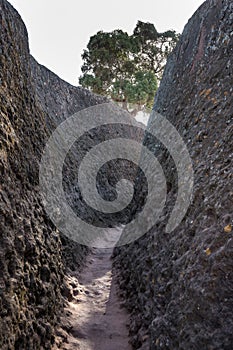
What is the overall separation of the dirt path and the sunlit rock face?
0.27 meters

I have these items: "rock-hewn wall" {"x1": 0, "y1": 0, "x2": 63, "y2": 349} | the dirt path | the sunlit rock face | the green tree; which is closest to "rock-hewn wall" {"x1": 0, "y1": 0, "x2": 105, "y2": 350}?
"rock-hewn wall" {"x1": 0, "y1": 0, "x2": 63, "y2": 349}

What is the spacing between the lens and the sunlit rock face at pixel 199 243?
325 centimetres

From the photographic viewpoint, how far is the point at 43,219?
608 cm

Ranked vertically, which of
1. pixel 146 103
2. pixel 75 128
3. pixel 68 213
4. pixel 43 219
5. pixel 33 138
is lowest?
pixel 43 219

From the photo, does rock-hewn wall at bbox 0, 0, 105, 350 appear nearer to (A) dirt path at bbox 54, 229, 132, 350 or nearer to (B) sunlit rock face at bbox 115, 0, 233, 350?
(A) dirt path at bbox 54, 229, 132, 350

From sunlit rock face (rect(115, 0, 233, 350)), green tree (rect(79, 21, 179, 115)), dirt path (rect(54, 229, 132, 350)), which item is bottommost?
dirt path (rect(54, 229, 132, 350))

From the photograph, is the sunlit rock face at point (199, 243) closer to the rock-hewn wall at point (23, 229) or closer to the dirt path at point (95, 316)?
the dirt path at point (95, 316)

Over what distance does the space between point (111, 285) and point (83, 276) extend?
91 centimetres

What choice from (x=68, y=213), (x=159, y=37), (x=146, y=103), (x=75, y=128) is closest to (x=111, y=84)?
(x=146, y=103)

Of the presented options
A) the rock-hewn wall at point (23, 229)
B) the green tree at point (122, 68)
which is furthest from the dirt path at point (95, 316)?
the green tree at point (122, 68)

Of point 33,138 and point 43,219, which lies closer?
point 43,219

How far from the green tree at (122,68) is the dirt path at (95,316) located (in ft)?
65.3

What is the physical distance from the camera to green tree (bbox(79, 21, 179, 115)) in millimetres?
25453

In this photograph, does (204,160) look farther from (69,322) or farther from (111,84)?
(111,84)
